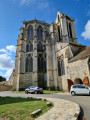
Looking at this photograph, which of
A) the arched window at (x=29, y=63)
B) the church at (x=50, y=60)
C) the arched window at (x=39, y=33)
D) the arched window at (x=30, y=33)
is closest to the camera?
the church at (x=50, y=60)

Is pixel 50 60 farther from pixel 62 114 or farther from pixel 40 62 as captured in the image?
pixel 62 114

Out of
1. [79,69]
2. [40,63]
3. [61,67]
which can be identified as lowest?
[79,69]

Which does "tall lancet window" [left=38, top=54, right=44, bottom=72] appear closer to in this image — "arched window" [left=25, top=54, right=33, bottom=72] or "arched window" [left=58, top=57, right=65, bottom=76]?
"arched window" [left=25, top=54, right=33, bottom=72]

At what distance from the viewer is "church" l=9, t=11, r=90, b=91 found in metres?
16.0

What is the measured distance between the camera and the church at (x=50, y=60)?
52.6 ft

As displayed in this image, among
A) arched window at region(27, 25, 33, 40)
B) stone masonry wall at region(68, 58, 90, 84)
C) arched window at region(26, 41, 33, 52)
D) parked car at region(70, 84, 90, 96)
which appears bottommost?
parked car at region(70, 84, 90, 96)

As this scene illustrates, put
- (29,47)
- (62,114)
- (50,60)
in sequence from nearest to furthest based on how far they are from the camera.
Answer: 1. (62,114)
2. (50,60)
3. (29,47)

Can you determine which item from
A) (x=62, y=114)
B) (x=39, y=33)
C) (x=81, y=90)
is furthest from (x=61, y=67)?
(x=39, y=33)

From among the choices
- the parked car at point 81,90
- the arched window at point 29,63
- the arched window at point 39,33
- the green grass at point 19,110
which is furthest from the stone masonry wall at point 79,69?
the arched window at point 39,33

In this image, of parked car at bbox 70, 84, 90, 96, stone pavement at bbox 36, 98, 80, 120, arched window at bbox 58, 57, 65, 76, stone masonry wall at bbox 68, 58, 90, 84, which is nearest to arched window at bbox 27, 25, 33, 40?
arched window at bbox 58, 57, 65, 76

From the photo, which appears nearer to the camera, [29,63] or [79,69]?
[79,69]

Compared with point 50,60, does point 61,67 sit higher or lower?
lower

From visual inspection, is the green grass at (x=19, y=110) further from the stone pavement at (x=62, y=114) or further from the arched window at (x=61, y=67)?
the arched window at (x=61, y=67)

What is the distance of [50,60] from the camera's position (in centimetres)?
2408
